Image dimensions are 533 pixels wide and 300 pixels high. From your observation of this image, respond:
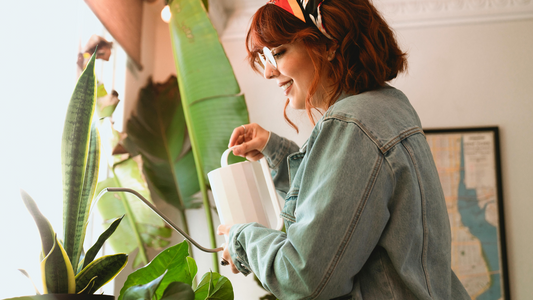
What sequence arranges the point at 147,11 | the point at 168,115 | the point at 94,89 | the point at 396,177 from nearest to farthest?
the point at 396,177, the point at 94,89, the point at 168,115, the point at 147,11

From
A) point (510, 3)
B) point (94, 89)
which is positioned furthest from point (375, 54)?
point (510, 3)

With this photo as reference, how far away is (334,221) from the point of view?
447 millimetres

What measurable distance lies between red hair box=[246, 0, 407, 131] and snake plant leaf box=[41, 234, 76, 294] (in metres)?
0.44

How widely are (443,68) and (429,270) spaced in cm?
136

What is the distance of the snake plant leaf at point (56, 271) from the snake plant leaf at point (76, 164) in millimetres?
57

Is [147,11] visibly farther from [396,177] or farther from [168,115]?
[396,177]

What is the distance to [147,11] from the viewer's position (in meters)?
1.61

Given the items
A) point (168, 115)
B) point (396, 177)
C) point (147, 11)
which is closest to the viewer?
point (396, 177)

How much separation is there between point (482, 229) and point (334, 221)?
133 centimetres

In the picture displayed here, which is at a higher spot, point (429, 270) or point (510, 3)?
point (429, 270)

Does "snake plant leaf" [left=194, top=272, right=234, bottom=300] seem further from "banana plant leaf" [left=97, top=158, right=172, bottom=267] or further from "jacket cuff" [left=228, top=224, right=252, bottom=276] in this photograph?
"banana plant leaf" [left=97, top=158, right=172, bottom=267]

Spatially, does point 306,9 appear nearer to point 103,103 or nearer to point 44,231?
point 44,231

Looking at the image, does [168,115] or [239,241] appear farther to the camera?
[168,115]

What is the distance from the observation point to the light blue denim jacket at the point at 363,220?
450 mm
